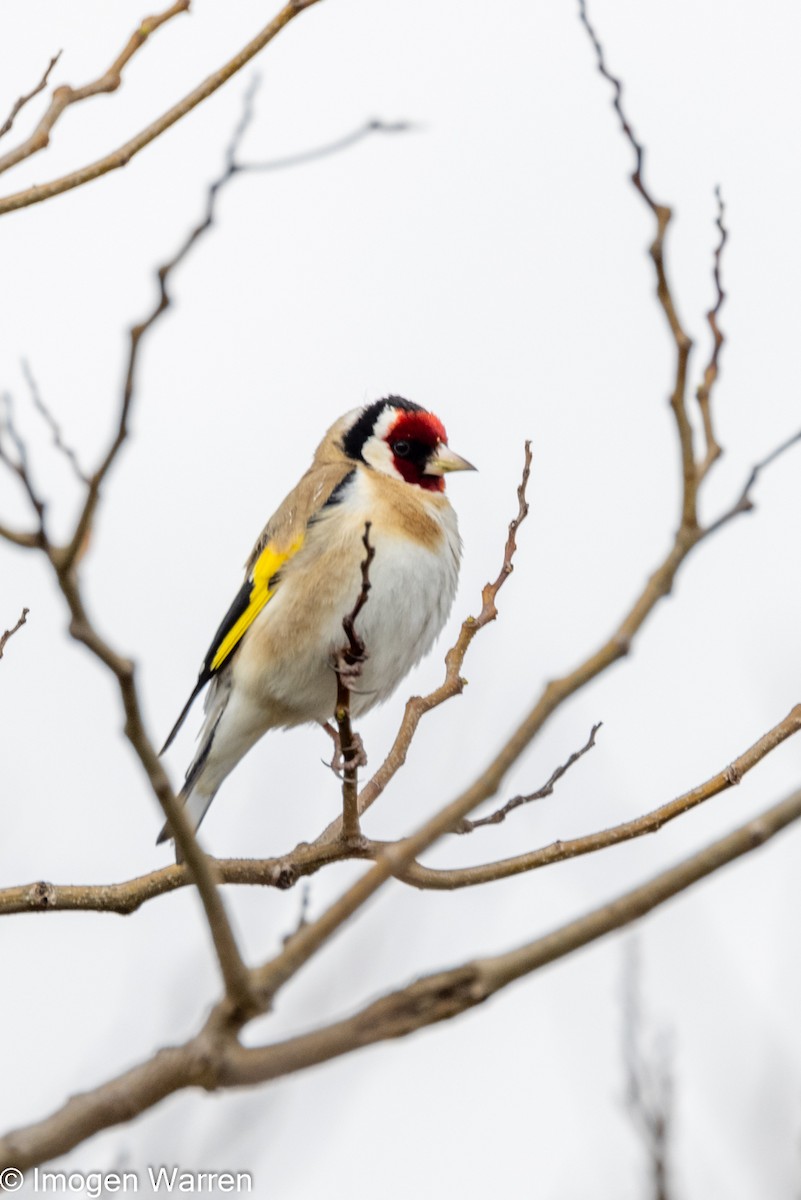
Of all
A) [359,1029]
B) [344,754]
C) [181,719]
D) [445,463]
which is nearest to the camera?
[359,1029]

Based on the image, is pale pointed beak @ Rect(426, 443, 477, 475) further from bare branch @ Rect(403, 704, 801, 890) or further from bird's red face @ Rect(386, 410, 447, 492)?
bare branch @ Rect(403, 704, 801, 890)

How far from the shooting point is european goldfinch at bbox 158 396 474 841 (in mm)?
5668

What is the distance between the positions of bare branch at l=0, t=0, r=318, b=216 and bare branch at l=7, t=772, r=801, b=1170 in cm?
192

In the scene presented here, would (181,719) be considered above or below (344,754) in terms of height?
above

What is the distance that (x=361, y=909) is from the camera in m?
2.00

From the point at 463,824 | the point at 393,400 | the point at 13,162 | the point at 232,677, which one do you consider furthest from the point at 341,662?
the point at 393,400

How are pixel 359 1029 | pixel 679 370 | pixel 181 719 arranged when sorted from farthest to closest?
1. pixel 181 719
2. pixel 679 370
3. pixel 359 1029

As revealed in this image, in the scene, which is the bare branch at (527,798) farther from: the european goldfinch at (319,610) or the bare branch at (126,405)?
the bare branch at (126,405)

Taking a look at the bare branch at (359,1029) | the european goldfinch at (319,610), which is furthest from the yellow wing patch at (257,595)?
the bare branch at (359,1029)

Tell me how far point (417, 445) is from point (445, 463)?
7.3 inches

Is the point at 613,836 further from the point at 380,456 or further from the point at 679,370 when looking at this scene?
the point at 380,456

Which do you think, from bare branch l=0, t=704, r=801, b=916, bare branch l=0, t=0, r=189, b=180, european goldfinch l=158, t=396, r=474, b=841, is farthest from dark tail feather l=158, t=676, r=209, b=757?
bare branch l=0, t=0, r=189, b=180

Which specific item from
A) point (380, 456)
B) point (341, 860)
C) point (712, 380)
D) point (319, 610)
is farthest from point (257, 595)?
point (712, 380)

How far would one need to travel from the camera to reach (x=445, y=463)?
6348mm
